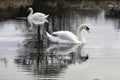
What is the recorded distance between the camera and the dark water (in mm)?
12594

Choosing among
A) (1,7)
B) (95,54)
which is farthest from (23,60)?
(1,7)

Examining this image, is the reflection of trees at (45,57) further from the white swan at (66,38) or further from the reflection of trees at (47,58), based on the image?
the white swan at (66,38)

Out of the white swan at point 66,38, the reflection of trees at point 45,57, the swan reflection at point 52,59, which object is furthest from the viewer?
the white swan at point 66,38

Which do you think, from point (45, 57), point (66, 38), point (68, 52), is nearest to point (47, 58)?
point (45, 57)

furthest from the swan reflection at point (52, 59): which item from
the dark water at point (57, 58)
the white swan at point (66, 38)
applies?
the white swan at point (66, 38)

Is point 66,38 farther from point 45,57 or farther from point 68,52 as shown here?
point 45,57

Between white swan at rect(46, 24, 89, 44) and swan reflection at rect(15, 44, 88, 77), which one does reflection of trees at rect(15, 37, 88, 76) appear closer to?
swan reflection at rect(15, 44, 88, 77)

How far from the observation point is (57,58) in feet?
50.0

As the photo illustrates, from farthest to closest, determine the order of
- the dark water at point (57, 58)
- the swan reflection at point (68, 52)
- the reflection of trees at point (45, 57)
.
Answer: the swan reflection at point (68, 52), the reflection of trees at point (45, 57), the dark water at point (57, 58)

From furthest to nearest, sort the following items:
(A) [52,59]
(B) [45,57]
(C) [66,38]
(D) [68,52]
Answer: (C) [66,38] → (D) [68,52] → (B) [45,57] → (A) [52,59]

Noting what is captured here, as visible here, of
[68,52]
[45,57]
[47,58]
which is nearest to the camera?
[47,58]

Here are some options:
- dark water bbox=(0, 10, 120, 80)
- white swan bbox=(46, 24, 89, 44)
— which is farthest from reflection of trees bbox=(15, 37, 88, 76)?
white swan bbox=(46, 24, 89, 44)

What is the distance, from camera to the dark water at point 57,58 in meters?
12.6

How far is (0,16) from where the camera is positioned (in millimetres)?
31516
